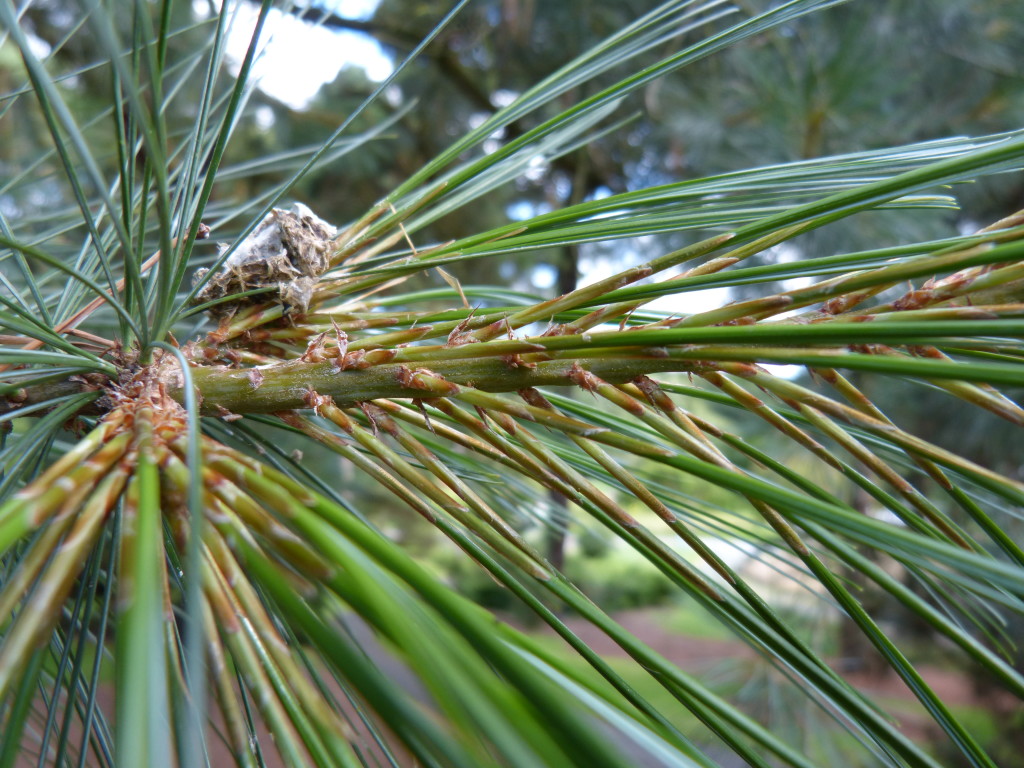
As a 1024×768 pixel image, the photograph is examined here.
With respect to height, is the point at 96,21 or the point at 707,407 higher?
the point at 707,407

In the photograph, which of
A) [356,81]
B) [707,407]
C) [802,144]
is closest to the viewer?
[802,144]

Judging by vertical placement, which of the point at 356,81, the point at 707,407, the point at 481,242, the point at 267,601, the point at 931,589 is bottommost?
the point at 267,601

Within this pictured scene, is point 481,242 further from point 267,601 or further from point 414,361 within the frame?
point 267,601

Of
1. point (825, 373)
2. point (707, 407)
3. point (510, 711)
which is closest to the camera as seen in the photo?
point (510, 711)

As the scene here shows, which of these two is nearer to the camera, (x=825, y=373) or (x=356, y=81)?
(x=825, y=373)

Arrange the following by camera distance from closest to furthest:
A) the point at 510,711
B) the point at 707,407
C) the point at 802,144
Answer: the point at 510,711 → the point at 802,144 → the point at 707,407

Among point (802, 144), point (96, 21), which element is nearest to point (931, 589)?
point (96, 21)

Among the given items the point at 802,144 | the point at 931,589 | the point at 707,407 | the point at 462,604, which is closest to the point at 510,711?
the point at 462,604

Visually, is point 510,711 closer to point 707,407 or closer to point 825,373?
point 825,373

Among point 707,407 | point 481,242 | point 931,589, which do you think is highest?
point 707,407

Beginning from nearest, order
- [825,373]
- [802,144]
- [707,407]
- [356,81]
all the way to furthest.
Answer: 1. [825,373]
2. [802,144]
3. [356,81]
4. [707,407]
